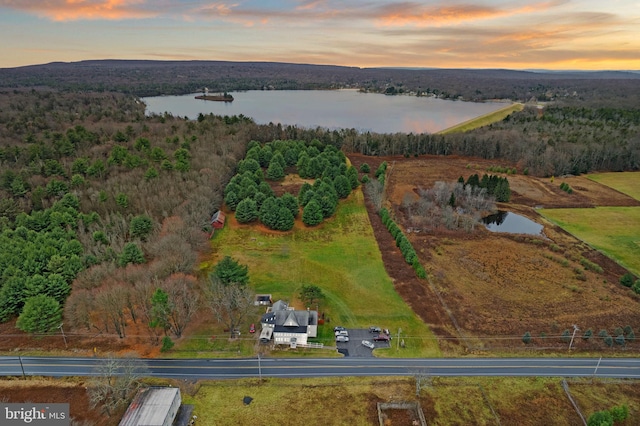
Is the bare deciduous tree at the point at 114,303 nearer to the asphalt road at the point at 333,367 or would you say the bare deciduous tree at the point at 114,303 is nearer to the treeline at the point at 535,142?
the asphalt road at the point at 333,367

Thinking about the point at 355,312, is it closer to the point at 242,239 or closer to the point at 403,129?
the point at 242,239

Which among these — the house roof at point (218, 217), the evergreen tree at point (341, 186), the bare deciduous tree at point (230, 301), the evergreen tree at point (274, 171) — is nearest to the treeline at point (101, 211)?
the house roof at point (218, 217)

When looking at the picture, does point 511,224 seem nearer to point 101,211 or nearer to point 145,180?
point 145,180

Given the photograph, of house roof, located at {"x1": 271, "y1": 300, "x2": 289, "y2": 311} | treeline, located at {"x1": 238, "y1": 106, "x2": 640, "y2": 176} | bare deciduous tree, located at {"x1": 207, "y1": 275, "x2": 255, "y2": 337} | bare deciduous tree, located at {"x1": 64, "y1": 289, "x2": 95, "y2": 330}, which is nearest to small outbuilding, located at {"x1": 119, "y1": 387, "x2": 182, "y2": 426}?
bare deciduous tree, located at {"x1": 207, "y1": 275, "x2": 255, "y2": 337}

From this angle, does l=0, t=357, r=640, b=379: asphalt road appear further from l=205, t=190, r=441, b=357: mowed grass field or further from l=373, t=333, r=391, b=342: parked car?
l=373, t=333, r=391, b=342: parked car

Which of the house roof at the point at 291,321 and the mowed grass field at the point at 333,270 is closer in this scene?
the house roof at the point at 291,321

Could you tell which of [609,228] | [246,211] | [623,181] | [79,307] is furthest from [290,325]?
[623,181]

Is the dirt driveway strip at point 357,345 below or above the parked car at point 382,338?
below
